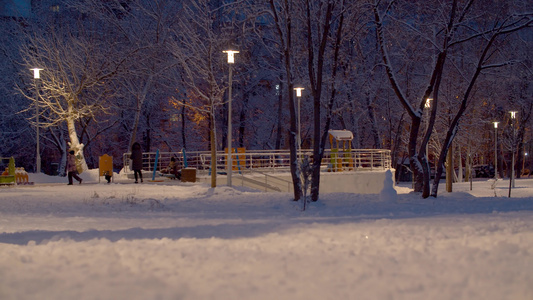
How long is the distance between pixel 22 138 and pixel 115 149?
8.02 metres

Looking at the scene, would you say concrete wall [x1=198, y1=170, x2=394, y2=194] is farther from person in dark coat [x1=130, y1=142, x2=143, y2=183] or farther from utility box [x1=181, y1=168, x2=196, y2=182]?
person in dark coat [x1=130, y1=142, x2=143, y2=183]

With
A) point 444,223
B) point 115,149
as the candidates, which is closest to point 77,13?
point 115,149

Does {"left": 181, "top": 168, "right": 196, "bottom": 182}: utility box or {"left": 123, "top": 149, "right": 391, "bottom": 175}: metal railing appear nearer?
{"left": 181, "top": 168, "right": 196, "bottom": 182}: utility box

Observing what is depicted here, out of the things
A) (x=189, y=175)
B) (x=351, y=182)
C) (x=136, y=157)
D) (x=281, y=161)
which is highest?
(x=136, y=157)

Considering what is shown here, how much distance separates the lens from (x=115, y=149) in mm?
46812

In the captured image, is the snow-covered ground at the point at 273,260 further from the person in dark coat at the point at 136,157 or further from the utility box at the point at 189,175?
the utility box at the point at 189,175

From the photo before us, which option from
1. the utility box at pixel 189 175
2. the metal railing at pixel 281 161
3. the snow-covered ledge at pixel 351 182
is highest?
the metal railing at pixel 281 161

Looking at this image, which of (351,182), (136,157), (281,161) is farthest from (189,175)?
(281,161)

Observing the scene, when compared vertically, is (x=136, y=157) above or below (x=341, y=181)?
above

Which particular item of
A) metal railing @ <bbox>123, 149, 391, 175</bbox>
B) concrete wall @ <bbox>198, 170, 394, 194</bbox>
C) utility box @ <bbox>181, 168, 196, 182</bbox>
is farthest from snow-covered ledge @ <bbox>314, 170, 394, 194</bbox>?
utility box @ <bbox>181, 168, 196, 182</bbox>

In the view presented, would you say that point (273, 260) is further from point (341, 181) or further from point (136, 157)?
point (341, 181)

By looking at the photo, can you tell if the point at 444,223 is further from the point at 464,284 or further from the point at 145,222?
the point at 145,222

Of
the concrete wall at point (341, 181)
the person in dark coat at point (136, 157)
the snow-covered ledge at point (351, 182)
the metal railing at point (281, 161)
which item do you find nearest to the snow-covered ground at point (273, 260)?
the person in dark coat at point (136, 157)

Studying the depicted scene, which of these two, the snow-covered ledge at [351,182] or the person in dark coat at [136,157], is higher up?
the person in dark coat at [136,157]
